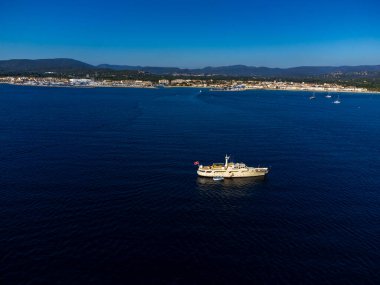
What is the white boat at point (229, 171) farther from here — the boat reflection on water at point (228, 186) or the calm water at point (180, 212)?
the calm water at point (180, 212)

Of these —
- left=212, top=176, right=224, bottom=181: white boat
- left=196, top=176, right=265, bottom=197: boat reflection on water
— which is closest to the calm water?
left=196, top=176, right=265, bottom=197: boat reflection on water

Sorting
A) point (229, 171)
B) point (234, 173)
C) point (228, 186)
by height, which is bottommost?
point (228, 186)

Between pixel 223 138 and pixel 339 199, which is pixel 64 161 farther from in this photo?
pixel 339 199

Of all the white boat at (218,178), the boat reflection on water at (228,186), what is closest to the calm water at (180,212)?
the boat reflection on water at (228,186)

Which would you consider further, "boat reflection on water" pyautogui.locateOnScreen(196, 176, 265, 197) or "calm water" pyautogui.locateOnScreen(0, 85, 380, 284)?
"boat reflection on water" pyautogui.locateOnScreen(196, 176, 265, 197)

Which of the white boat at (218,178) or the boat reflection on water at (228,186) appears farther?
the white boat at (218,178)

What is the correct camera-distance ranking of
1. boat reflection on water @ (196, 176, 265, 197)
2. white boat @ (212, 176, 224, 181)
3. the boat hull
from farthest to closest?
the boat hull → white boat @ (212, 176, 224, 181) → boat reflection on water @ (196, 176, 265, 197)

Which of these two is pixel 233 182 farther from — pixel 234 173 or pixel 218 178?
pixel 218 178

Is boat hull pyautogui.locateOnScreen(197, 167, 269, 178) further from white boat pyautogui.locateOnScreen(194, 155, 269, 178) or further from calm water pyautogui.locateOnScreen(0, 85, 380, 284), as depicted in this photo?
calm water pyautogui.locateOnScreen(0, 85, 380, 284)

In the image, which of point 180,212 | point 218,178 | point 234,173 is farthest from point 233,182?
point 180,212
